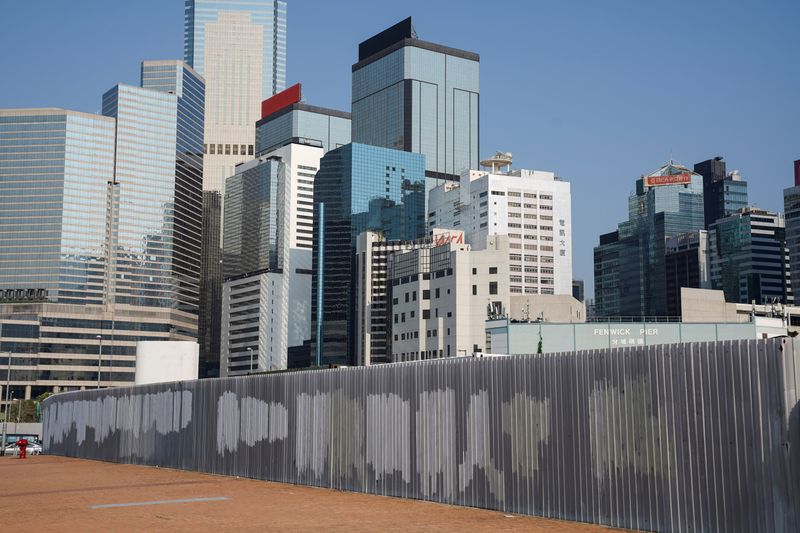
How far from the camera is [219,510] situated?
27188 millimetres

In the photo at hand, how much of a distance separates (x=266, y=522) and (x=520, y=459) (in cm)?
728

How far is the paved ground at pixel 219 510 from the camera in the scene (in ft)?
76.4

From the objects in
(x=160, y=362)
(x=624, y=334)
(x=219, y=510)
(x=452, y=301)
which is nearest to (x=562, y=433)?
(x=219, y=510)

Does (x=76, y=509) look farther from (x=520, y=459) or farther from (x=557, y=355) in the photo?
(x=557, y=355)

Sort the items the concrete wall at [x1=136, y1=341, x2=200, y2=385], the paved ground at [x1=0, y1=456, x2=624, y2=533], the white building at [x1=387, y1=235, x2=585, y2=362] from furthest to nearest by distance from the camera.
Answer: the white building at [x1=387, y1=235, x2=585, y2=362] < the concrete wall at [x1=136, y1=341, x2=200, y2=385] < the paved ground at [x1=0, y1=456, x2=624, y2=533]

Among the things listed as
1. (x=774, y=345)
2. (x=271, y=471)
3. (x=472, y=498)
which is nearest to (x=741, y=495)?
(x=774, y=345)

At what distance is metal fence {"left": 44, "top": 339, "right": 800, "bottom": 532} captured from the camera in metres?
19.8

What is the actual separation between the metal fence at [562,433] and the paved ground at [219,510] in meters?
0.91

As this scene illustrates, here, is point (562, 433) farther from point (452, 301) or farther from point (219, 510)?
point (452, 301)

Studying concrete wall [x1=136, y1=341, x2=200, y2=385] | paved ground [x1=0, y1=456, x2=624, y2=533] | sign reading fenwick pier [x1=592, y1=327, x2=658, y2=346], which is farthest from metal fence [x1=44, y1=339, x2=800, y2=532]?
sign reading fenwick pier [x1=592, y1=327, x2=658, y2=346]

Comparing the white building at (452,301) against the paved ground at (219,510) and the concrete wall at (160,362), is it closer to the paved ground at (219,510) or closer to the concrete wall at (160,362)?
the concrete wall at (160,362)

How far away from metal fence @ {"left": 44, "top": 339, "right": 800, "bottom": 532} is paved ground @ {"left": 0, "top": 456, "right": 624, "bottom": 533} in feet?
3.00

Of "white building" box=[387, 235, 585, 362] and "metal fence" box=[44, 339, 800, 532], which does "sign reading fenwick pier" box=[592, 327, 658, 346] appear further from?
"metal fence" box=[44, 339, 800, 532]

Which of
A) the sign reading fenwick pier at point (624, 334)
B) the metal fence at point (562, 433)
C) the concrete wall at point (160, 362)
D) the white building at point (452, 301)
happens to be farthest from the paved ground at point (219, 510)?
the white building at point (452, 301)
